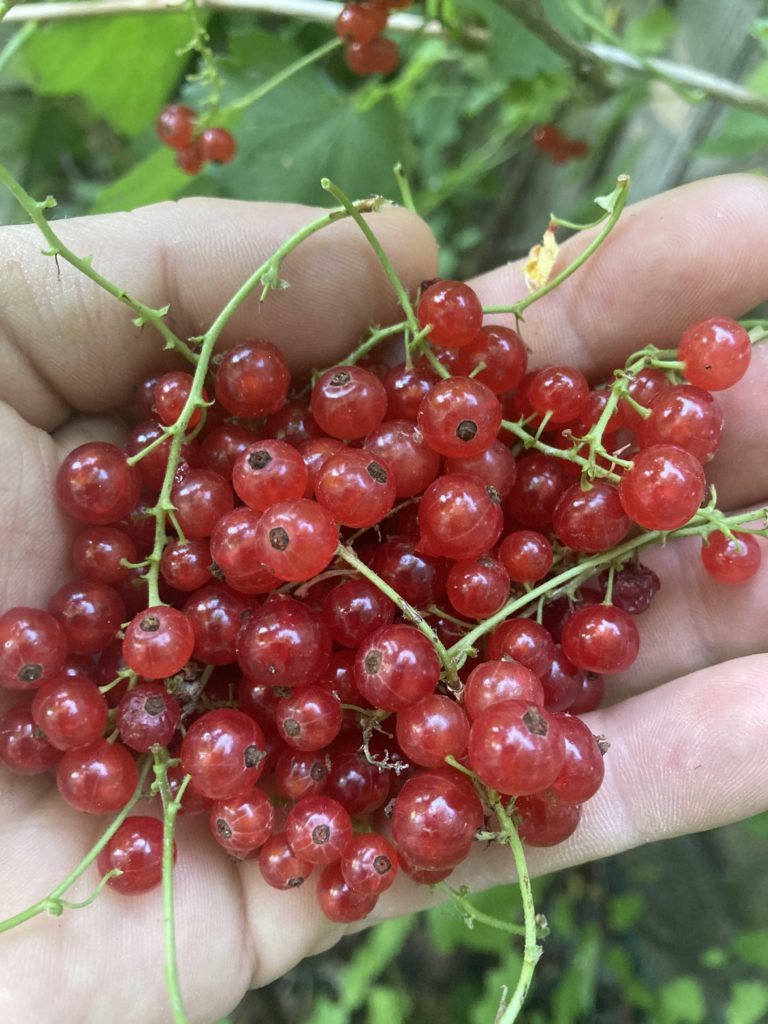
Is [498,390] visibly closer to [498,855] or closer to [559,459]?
[559,459]

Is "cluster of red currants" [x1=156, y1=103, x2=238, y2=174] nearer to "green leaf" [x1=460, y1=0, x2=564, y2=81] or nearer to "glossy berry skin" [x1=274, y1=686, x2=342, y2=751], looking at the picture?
"green leaf" [x1=460, y1=0, x2=564, y2=81]

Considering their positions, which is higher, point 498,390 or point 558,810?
point 498,390

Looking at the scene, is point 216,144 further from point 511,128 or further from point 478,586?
point 478,586

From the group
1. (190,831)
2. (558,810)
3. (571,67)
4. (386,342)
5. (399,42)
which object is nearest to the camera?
(558,810)

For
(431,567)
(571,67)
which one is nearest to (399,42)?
(571,67)

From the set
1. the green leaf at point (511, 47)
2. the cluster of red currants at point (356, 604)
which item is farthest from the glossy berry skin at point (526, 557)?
the green leaf at point (511, 47)

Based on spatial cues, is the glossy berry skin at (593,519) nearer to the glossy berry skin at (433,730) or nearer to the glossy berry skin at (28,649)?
the glossy berry skin at (433,730)
